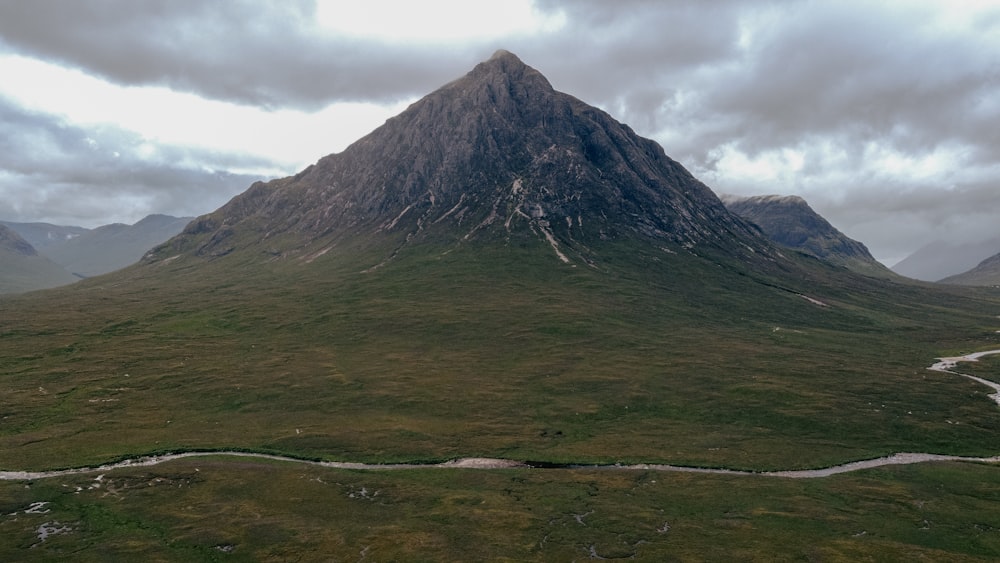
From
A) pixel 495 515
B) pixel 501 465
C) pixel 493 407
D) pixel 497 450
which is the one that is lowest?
pixel 501 465

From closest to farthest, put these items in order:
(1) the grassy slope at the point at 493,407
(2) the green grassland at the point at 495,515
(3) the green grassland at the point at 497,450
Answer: (2) the green grassland at the point at 495,515 < (3) the green grassland at the point at 497,450 < (1) the grassy slope at the point at 493,407

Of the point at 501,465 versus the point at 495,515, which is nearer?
the point at 495,515

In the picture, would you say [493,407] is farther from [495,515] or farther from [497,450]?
[495,515]

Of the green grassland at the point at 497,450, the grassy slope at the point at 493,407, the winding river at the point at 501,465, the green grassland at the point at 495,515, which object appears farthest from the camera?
the grassy slope at the point at 493,407

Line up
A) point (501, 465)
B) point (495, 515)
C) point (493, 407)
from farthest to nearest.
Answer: point (493, 407) → point (501, 465) → point (495, 515)

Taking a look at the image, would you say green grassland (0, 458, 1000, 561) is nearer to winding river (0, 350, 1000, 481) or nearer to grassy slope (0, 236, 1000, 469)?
winding river (0, 350, 1000, 481)

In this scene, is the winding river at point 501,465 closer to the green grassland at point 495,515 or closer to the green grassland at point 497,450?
the green grassland at point 497,450

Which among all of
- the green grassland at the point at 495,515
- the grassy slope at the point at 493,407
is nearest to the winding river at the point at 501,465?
the grassy slope at the point at 493,407

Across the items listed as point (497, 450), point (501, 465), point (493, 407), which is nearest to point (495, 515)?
point (501, 465)
